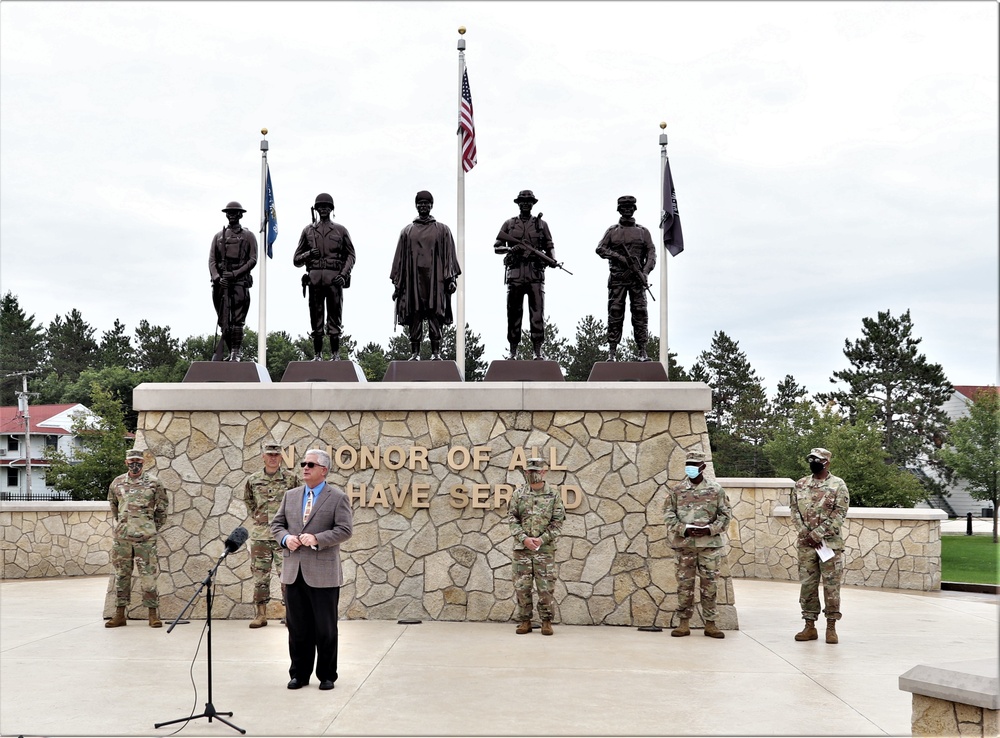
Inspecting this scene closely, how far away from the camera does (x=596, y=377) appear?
11641 millimetres

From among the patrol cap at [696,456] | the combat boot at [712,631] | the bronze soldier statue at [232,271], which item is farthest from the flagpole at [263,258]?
the combat boot at [712,631]

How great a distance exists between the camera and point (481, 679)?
775 cm

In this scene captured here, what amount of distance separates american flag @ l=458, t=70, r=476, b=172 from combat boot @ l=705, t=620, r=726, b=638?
7.12 m

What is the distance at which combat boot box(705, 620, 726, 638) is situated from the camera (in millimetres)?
9977

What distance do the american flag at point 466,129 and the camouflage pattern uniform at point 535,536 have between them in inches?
210

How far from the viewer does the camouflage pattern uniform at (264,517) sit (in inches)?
401

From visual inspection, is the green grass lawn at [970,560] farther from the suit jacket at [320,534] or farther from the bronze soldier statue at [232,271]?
the suit jacket at [320,534]

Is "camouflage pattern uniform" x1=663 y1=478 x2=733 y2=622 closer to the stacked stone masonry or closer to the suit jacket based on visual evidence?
the stacked stone masonry

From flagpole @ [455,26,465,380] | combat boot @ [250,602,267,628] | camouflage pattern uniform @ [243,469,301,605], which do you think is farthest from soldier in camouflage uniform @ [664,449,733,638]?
combat boot @ [250,602,267,628]

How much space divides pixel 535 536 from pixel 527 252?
3717mm

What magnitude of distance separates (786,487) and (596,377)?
22.6ft

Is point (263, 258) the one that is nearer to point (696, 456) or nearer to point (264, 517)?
point (264, 517)

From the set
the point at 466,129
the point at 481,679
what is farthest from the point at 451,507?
the point at 466,129

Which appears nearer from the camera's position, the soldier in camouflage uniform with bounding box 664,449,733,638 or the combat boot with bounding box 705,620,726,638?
the soldier in camouflage uniform with bounding box 664,449,733,638
